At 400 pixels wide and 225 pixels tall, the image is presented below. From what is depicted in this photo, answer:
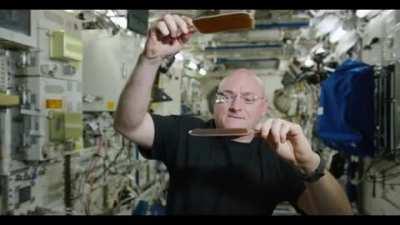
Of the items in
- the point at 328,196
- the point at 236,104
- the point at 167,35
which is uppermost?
the point at 167,35

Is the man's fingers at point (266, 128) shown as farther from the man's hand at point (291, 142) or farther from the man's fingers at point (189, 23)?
the man's fingers at point (189, 23)

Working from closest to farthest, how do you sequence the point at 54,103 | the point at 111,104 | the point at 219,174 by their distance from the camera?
1. the point at 219,174
2. the point at 54,103
3. the point at 111,104

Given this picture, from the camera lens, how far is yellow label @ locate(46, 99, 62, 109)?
2.93m

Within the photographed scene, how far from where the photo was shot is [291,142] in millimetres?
1331

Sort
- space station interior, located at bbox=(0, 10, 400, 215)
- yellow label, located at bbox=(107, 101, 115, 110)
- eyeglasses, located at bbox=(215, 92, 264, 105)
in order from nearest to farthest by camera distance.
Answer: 1. eyeglasses, located at bbox=(215, 92, 264, 105)
2. space station interior, located at bbox=(0, 10, 400, 215)
3. yellow label, located at bbox=(107, 101, 115, 110)

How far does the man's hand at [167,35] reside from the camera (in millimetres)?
1262

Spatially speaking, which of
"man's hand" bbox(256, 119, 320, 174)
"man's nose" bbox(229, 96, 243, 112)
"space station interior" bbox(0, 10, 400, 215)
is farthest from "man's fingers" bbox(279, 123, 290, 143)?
"space station interior" bbox(0, 10, 400, 215)

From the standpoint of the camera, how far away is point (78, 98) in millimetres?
3305

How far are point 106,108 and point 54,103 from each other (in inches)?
→ 30.5

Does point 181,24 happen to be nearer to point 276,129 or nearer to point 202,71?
point 276,129

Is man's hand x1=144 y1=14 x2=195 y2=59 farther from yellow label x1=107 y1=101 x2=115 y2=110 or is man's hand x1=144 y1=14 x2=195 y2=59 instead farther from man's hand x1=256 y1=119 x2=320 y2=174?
yellow label x1=107 y1=101 x2=115 y2=110

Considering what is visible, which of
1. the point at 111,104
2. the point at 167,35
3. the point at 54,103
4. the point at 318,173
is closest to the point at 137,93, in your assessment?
the point at 167,35

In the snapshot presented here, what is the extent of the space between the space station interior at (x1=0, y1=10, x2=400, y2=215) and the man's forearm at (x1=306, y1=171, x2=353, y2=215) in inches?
24.7

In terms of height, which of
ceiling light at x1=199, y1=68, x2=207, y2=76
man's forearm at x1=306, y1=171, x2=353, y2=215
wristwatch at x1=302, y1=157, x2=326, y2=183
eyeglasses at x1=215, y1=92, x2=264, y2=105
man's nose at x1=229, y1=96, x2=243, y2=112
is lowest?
man's forearm at x1=306, y1=171, x2=353, y2=215
